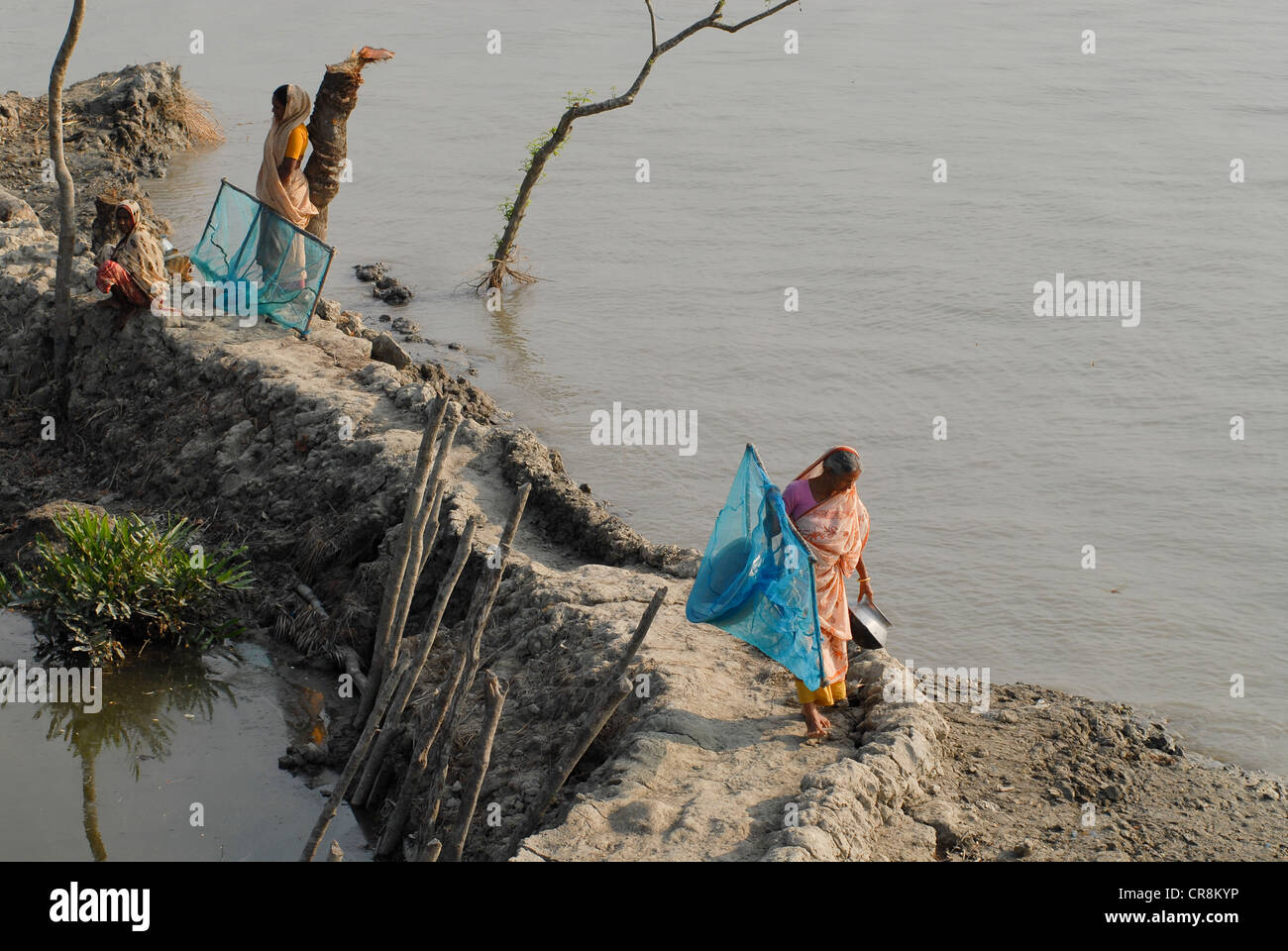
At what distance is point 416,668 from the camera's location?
511 cm

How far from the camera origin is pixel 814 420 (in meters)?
11.2

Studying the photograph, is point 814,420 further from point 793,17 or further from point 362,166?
point 793,17

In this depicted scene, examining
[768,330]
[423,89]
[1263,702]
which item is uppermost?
[423,89]

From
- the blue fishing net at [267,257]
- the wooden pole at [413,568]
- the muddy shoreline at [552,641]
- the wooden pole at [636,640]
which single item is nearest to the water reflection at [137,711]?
the muddy shoreline at [552,641]

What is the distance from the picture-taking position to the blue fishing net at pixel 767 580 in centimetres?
535

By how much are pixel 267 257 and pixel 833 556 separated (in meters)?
5.39

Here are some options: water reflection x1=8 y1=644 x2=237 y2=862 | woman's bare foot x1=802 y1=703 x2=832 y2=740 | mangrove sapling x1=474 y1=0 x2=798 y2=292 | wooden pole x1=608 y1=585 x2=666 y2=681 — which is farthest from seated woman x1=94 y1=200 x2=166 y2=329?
woman's bare foot x1=802 y1=703 x2=832 y2=740

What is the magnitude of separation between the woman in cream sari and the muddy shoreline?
46 cm

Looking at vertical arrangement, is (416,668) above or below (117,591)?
above

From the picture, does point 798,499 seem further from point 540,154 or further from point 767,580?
point 540,154

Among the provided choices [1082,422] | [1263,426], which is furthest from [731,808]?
[1263,426]

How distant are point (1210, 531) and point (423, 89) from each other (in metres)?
17.1

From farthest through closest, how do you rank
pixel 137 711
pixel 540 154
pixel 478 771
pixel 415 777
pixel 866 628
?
pixel 540 154, pixel 137 711, pixel 866 628, pixel 415 777, pixel 478 771

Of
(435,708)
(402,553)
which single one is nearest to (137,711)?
(402,553)
